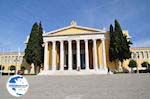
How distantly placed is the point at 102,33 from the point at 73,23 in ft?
21.8

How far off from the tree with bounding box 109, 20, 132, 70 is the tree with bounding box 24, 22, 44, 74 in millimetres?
14366

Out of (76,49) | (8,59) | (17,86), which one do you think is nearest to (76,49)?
(76,49)

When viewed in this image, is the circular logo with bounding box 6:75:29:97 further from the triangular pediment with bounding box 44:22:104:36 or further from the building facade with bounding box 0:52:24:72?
the building facade with bounding box 0:52:24:72

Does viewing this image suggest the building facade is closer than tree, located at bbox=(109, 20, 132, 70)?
No

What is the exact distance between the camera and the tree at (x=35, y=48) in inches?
1634

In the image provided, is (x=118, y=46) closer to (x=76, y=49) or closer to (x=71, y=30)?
(x=76, y=49)

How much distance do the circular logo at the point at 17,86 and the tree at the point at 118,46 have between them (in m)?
37.7

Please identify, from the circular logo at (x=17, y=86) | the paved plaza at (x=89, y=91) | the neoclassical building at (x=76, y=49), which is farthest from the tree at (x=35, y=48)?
the circular logo at (x=17, y=86)

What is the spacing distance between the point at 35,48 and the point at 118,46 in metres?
16.1

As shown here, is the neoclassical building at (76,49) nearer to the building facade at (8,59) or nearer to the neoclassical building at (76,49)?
the neoclassical building at (76,49)

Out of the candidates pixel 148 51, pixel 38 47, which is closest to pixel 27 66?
pixel 38 47

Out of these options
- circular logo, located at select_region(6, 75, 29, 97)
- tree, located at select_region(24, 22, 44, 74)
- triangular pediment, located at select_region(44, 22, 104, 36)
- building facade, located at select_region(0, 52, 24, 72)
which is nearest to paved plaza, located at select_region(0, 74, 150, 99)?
circular logo, located at select_region(6, 75, 29, 97)

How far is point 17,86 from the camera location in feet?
13.8

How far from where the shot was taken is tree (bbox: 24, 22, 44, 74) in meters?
41.5
